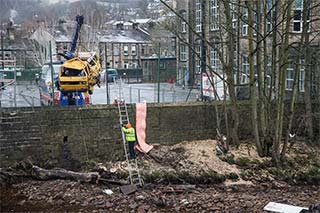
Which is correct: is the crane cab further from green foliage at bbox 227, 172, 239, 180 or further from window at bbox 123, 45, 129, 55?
window at bbox 123, 45, 129, 55

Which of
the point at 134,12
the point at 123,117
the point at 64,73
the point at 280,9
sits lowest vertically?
the point at 123,117

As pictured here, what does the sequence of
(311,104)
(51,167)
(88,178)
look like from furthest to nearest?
(311,104), (51,167), (88,178)

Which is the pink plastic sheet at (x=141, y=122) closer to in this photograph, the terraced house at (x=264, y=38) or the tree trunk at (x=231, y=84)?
the terraced house at (x=264, y=38)

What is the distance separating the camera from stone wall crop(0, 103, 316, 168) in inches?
551

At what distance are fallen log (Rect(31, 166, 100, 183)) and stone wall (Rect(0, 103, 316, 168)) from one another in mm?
585

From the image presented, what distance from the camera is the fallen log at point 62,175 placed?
13.2 m

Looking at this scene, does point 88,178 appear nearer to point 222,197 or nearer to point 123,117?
point 123,117

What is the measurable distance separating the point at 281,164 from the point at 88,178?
23.2 feet

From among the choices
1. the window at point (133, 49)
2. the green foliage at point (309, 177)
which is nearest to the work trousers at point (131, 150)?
the green foliage at point (309, 177)

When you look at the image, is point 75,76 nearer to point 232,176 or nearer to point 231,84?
point 231,84

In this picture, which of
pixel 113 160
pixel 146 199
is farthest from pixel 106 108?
pixel 146 199

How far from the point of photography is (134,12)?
145ft

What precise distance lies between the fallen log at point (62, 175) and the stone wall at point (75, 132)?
0.58 meters

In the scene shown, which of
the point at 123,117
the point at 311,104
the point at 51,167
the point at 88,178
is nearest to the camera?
the point at 88,178
